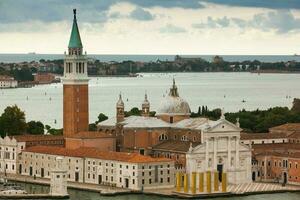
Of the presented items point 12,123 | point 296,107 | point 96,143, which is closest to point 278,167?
point 96,143

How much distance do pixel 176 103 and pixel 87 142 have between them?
4.02 m

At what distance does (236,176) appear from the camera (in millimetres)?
45781

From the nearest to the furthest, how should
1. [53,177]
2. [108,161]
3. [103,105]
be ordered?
[53,177], [108,161], [103,105]

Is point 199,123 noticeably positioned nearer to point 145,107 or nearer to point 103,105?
point 145,107

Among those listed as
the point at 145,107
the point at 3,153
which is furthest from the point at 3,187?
the point at 145,107

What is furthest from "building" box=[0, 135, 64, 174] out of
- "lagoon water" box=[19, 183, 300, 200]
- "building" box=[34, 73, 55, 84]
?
"building" box=[34, 73, 55, 84]

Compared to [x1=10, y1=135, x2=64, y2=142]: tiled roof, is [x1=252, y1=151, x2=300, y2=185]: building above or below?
below

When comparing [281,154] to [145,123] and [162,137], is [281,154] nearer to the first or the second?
[162,137]

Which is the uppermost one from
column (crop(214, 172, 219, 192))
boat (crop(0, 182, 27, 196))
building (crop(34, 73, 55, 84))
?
column (crop(214, 172, 219, 192))

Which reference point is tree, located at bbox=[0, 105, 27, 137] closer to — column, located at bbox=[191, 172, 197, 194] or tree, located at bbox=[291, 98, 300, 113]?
column, located at bbox=[191, 172, 197, 194]

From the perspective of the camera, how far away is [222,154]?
150 ft

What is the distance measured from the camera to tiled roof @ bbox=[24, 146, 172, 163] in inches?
1730

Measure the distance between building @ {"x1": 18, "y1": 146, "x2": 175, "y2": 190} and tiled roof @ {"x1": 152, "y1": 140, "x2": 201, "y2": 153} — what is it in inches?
70.3

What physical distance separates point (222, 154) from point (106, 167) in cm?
438
